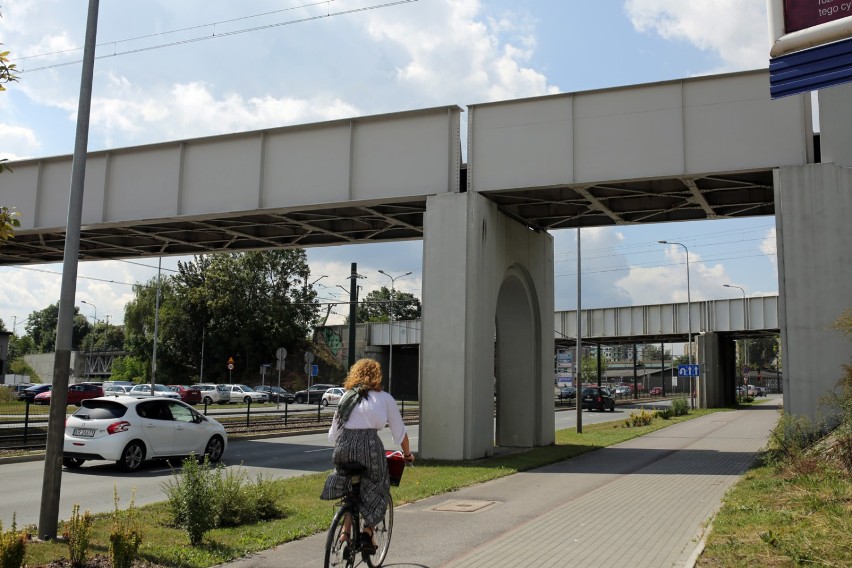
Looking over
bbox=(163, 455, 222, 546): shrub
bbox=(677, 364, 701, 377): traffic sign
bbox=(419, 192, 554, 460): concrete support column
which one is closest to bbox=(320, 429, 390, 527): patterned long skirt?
bbox=(163, 455, 222, 546): shrub

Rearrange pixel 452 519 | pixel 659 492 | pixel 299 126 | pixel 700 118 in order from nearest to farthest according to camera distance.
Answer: pixel 452 519, pixel 659 492, pixel 700 118, pixel 299 126

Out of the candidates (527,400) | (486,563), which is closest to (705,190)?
(527,400)

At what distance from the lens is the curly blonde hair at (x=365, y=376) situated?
6406 mm

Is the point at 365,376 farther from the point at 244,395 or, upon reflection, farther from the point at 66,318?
the point at 244,395

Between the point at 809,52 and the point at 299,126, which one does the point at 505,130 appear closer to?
the point at 299,126

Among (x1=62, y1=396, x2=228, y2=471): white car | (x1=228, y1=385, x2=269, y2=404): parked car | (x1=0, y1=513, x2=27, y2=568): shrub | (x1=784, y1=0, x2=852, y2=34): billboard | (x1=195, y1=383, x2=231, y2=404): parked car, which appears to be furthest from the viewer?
(x1=228, y1=385, x2=269, y2=404): parked car

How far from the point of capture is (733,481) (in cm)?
1322

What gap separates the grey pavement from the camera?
730cm

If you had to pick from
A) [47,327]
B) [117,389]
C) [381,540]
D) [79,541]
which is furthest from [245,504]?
[47,327]

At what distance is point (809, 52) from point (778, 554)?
168 inches

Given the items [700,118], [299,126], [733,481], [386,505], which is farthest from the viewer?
[299,126]

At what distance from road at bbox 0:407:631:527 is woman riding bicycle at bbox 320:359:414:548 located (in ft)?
7.76

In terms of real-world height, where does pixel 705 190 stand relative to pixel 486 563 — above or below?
above

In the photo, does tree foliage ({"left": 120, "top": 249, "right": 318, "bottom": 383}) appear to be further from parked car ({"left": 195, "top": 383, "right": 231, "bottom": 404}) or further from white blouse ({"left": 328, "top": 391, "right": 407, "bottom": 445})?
white blouse ({"left": 328, "top": 391, "right": 407, "bottom": 445})
